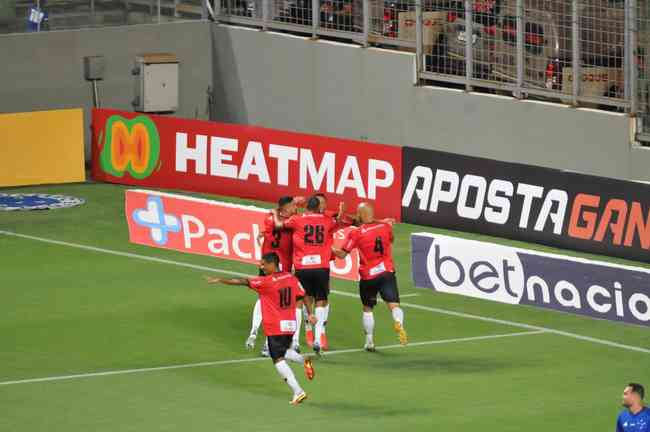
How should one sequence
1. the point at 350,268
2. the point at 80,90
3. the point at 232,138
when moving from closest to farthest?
the point at 350,268 → the point at 232,138 → the point at 80,90

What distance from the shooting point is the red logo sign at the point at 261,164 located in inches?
1203

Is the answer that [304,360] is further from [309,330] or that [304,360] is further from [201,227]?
[201,227]

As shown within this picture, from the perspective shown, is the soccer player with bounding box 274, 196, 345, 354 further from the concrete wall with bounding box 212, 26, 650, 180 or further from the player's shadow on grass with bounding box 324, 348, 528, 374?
the concrete wall with bounding box 212, 26, 650, 180

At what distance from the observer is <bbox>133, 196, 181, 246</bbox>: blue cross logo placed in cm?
2689

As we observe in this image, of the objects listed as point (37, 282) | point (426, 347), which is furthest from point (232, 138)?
point (426, 347)

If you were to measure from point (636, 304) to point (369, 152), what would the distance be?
966 centimetres

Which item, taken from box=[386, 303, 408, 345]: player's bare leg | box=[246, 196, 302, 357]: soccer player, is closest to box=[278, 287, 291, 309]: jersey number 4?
box=[246, 196, 302, 357]: soccer player

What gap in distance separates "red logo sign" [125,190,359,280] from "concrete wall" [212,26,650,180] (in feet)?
23.5

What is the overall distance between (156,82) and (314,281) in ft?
61.2

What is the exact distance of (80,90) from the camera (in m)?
38.5

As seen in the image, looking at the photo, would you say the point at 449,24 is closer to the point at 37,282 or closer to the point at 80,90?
the point at 80,90

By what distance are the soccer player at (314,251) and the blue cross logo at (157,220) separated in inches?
241

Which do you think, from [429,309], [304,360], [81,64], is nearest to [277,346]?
[304,360]

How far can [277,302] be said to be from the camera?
1845cm
